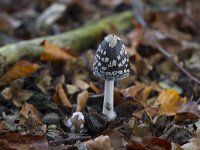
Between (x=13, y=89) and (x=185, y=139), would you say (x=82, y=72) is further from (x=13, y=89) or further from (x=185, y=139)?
(x=185, y=139)

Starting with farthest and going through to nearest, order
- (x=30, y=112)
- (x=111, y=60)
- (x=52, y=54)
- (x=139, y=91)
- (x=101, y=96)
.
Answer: (x=52, y=54), (x=139, y=91), (x=101, y=96), (x=30, y=112), (x=111, y=60)

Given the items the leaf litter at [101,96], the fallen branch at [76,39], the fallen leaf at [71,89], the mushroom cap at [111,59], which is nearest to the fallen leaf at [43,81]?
the leaf litter at [101,96]

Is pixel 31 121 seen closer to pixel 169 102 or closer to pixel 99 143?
pixel 99 143

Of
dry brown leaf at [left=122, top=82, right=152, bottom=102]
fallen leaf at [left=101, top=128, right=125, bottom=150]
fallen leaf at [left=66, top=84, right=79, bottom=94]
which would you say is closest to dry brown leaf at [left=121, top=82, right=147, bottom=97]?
dry brown leaf at [left=122, top=82, right=152, bottom=102]

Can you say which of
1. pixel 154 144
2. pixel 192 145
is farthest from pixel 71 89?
pixel 192 145

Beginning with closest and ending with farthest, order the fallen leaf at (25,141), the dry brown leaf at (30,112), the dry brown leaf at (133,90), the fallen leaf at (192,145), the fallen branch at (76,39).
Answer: the fallen leaf at (25,141), the fallen leaf at (192,145), the dry brown leaf at (30,112), the dry brown leaf at (133,90), the fallen branch at (76,39)

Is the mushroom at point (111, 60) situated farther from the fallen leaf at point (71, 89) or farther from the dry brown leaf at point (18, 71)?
the dry brown leaf at point (18, 71)
